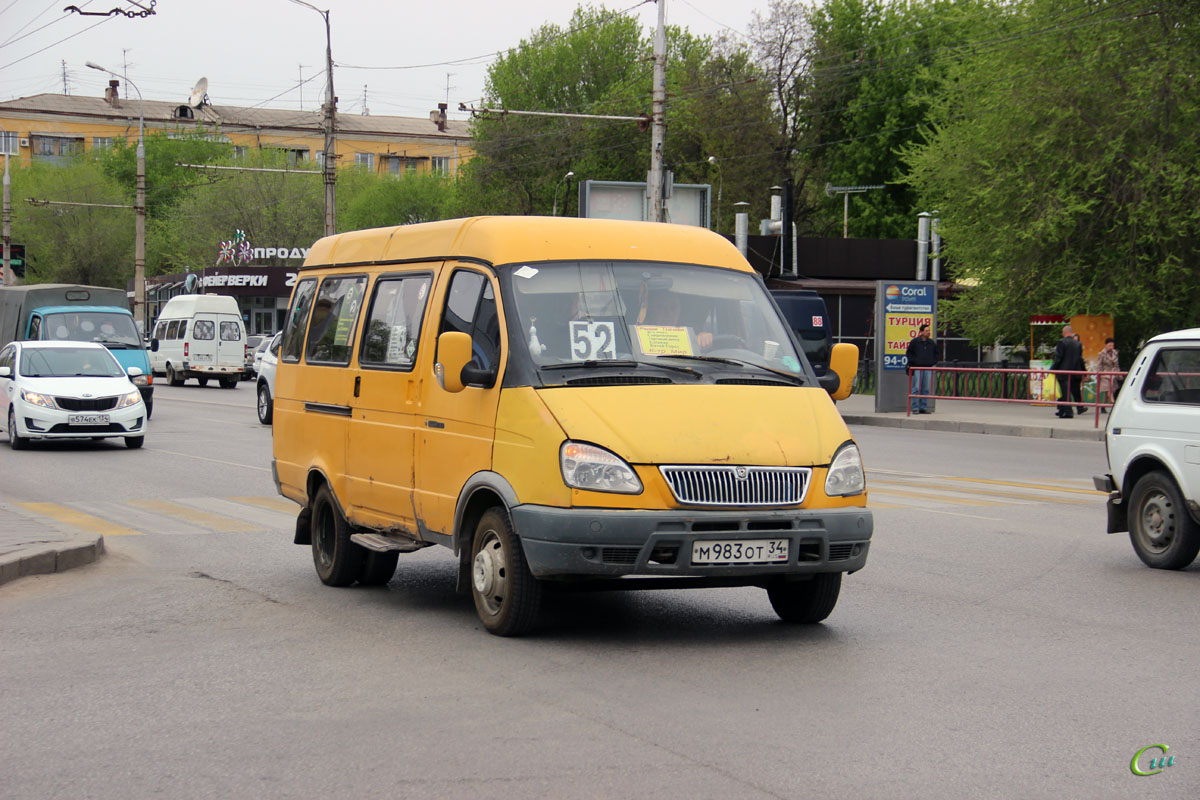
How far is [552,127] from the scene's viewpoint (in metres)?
80.2

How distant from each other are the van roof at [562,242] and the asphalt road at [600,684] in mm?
1954

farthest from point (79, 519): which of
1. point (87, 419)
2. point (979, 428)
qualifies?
point (979, 428)

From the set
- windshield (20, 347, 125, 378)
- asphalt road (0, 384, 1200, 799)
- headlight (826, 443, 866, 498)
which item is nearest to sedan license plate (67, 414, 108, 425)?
windshield (20, 347, 125, 378)

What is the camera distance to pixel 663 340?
7789 millimetres

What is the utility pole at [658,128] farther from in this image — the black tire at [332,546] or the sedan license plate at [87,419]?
the black tire at [332,546]

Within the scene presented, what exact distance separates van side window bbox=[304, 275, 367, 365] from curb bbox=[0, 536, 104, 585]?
7.03ft

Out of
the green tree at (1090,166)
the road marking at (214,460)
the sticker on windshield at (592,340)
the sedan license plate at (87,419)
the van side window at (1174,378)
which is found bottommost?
the road marking at (214,460)

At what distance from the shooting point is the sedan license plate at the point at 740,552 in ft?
23.1

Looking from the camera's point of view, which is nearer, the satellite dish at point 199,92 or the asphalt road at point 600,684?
the asphalt road at point 600,684

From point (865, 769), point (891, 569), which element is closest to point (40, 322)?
point (891, 569)

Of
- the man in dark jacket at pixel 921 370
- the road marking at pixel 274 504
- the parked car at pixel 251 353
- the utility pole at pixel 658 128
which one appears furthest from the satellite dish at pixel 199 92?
the road marking at pixel 274 504

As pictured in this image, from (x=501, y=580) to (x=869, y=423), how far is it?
2390 centimetres

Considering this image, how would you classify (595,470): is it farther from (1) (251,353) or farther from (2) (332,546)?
(1) (251,353)

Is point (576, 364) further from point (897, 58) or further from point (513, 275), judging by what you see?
point (897, 58)
